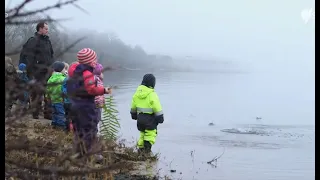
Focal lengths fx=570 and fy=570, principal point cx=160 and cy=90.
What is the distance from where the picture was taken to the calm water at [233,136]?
819cm

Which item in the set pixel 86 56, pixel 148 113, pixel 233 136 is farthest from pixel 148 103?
pixel 233 136

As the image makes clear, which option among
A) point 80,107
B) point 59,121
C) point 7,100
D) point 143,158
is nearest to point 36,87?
point 7,100

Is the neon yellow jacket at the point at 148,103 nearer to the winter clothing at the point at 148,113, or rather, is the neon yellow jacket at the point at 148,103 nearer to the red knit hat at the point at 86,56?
the winter clothing at the point at 148,113

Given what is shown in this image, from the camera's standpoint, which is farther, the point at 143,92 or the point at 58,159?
the point at 143,92

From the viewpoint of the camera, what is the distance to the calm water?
26.9 ft

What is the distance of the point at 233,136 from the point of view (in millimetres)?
11688

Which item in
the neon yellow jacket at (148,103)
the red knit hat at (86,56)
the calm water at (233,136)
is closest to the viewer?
→ the red knit hat at (86,56)

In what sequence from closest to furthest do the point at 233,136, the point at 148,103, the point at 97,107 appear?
the point at 97,107, the point at 148,103, the point at 233,136

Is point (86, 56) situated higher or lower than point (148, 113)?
higher

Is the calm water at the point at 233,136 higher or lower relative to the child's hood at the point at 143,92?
lower

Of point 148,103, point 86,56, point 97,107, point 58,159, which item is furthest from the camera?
point 148,103

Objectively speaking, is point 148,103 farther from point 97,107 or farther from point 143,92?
point 97,107

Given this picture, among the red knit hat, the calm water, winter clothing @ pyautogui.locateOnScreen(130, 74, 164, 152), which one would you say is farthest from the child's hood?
the red knit hat

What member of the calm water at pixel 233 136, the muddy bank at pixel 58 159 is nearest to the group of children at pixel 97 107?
the muddy bank at pixel 58 159
